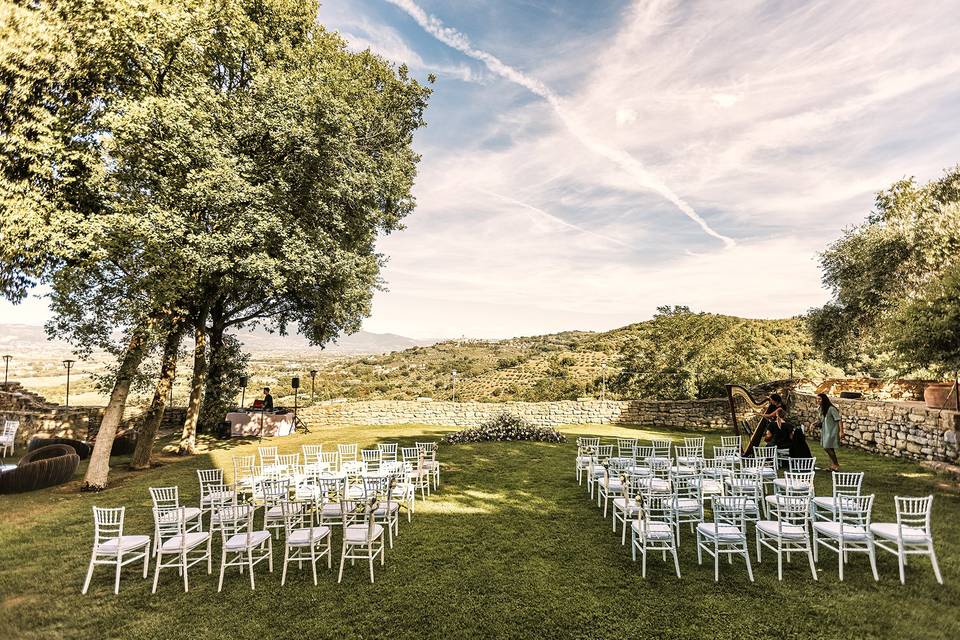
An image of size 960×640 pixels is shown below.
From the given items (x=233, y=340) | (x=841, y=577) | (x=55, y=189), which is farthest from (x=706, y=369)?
(x=55, y=189)

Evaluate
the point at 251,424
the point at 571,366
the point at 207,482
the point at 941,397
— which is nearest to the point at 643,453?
the point at 207,482

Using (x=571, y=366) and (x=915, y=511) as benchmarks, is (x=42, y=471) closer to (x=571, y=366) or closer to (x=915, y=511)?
(x=915, y=511)

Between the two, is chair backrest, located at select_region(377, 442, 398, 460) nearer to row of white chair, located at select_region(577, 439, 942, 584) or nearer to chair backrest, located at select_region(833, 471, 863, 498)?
row of white chair, located at select_region(577, 439, 942, 584)

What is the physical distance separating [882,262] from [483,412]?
17.3m

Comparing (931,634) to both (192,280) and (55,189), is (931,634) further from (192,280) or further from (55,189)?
(55,189)

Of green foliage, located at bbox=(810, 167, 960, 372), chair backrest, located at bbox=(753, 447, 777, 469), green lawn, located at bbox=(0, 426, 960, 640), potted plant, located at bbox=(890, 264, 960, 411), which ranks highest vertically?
green foliage, located at bbox=(810, 167, 960, 372)

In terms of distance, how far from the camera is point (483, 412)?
22.2 metres

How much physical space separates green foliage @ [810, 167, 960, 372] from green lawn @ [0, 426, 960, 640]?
10913 mm

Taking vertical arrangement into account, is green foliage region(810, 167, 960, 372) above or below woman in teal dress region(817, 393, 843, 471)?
above

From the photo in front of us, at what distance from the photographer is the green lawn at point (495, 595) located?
466 centimetres

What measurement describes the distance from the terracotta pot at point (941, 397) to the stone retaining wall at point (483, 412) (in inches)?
350

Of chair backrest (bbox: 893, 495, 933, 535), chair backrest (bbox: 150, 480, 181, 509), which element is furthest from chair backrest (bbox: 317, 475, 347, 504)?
chair backrest (bbox: 893, 495, 933, 535)

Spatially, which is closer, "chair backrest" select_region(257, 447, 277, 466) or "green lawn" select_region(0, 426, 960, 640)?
"green lawn" select_region(0, 426, 960, 640)

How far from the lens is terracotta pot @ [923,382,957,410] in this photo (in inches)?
544
